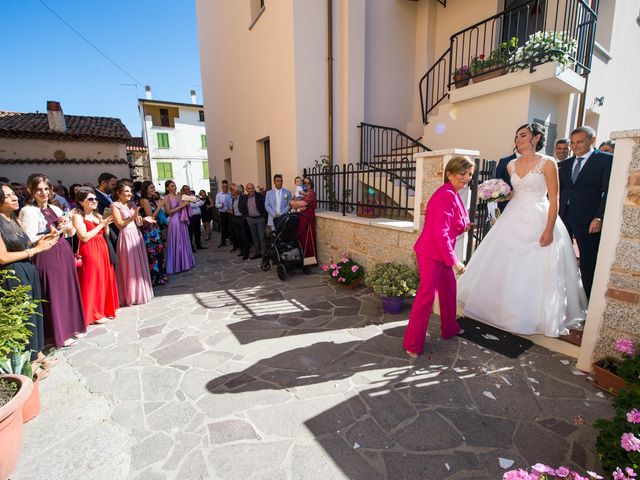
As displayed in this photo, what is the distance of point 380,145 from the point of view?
7.95 meters

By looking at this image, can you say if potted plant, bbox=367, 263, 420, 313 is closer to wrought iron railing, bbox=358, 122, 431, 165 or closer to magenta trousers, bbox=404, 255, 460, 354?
magenta trousers, bbox=404, 255, 460, 354

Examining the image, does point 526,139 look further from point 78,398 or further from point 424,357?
point 78,398

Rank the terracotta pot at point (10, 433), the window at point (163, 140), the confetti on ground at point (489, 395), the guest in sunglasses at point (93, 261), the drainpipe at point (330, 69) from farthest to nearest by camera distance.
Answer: the window at point (163, 140) < the drainpipe at point (330, 69) < the guest in sunglasses at point (93, 261) < the confetti on ground at point (489, 395) < the terracotta pot at point (10, 433)

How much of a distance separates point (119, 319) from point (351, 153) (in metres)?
5.57

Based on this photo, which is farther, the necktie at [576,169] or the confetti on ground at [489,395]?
the necktie at [576,169]

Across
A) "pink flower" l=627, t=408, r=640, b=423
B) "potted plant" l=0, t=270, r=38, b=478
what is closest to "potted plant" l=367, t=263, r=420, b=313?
"pink flower" l=627, t=408, r=640, b=423

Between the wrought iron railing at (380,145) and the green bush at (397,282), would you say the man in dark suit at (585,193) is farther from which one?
the wrought iron railing at (380,145)

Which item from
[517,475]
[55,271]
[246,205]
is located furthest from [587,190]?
[246,205]

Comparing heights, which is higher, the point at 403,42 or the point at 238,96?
the point at 403,42

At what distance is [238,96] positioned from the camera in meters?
10.3

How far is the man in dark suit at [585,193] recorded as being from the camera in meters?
3.49

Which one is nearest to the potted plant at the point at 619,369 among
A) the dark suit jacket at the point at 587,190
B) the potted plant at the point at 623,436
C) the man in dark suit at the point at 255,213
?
the potted plant at the point at 623,436

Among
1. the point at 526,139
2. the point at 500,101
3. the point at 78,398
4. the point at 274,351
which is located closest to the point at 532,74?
the point at 500,101

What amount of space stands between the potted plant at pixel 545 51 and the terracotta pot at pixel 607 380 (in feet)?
16.8
